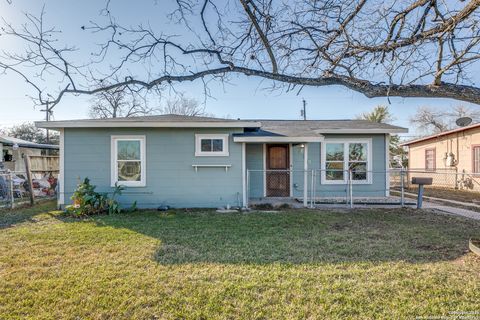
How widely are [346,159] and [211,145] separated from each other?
16.5 ft

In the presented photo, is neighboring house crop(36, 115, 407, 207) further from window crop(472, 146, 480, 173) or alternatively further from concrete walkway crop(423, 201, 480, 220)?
window crop(472, 146, 480, 173)

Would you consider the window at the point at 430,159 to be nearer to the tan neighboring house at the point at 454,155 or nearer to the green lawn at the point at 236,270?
the tan neighboring house at the point at 454,155

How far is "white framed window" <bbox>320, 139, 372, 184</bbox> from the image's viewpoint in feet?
31.5

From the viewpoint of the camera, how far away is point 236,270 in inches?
132

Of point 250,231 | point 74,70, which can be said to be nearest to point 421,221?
point 250,231

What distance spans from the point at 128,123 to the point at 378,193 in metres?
8.69

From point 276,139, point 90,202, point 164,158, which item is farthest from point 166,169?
point 276,139

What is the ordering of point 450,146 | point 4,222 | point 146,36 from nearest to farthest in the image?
point 146,36
point 4,222
point 450,146

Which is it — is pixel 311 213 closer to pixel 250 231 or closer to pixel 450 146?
pixel 250 231

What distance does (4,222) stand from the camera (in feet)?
20.1

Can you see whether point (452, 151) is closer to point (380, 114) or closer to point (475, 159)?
point (475, 159)

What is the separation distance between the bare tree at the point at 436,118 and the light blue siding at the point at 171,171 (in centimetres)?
3361

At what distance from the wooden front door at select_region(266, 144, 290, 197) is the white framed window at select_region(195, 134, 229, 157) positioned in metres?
2.39

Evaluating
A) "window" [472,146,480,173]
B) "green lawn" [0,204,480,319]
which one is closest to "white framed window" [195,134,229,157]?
"green lawn" [0,204,480,319]
